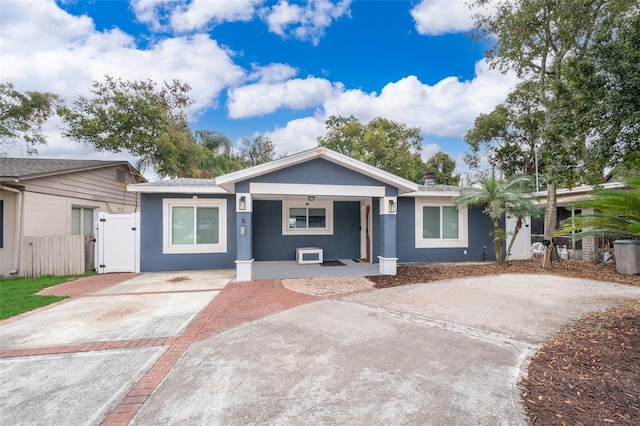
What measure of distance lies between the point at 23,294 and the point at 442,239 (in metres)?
11.7

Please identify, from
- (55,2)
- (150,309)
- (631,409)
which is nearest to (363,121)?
(55,2)

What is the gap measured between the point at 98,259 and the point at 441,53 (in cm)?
1622

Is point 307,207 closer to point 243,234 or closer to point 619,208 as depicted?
point 243,234

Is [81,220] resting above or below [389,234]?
above

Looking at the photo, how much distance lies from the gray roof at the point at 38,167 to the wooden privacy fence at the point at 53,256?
1838 mm

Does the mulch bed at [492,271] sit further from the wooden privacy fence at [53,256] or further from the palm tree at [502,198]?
the wooden privacy fence at [53,256]

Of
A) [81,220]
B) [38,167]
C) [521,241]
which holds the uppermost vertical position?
[38,167]

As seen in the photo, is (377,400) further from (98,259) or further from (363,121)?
(363,121)

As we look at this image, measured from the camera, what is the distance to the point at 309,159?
25.0 ft

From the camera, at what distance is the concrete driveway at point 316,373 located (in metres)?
2.32

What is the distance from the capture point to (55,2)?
8.85 metres

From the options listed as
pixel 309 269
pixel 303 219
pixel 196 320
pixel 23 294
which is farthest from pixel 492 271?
pixel 23 294

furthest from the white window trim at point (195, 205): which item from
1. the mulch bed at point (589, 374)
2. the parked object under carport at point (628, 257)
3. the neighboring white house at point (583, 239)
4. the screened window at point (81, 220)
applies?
the parked object under carport at point (628, 257)

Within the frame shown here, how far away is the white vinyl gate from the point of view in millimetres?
8594
